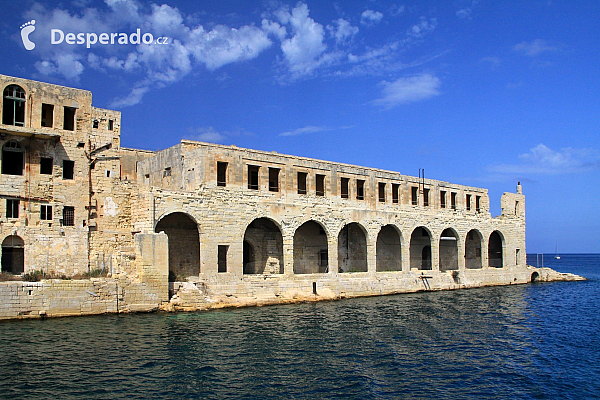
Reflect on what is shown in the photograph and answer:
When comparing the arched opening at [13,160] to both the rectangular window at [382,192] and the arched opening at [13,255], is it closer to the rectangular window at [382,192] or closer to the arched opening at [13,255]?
the arched opening at [13,255]

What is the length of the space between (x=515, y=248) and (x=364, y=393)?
35.4 metres

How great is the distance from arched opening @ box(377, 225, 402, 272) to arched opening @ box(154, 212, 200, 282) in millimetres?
14915

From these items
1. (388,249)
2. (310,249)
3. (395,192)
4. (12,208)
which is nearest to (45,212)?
(12,208)

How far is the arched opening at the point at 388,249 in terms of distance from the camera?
3816cm

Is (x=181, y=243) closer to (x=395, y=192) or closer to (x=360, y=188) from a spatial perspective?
(x=360, y=188)

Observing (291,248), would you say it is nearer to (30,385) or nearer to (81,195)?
(81,195)

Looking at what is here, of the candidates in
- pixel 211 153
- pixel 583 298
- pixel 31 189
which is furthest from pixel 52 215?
pixel 583 298

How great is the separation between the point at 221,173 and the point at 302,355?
13494mm

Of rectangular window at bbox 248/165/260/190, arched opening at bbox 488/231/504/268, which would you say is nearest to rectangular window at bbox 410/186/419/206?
rectangular window at bbox 248/165/260/190

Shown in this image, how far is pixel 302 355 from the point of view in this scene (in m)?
16.8

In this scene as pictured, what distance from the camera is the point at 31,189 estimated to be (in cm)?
2527

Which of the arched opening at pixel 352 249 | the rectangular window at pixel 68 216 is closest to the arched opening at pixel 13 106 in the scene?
the rectangular window at pixel 68 216

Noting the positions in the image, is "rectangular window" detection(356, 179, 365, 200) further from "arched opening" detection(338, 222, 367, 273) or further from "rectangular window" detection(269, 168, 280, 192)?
"rectangular window" detection(269, 168, 280, 192)

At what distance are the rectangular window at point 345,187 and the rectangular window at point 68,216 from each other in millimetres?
15888
